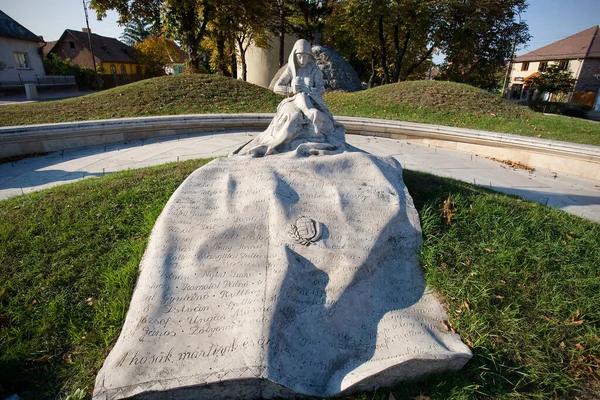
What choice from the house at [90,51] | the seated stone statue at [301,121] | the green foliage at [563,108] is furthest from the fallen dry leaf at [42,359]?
the house at [90,51]

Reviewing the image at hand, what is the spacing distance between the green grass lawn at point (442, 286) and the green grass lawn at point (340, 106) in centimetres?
634

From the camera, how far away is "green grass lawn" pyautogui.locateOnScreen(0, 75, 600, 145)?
994 centimetres

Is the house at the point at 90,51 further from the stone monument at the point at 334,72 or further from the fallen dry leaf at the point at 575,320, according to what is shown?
the fallen dry leaf at the point at 575,320

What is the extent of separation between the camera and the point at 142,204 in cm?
460

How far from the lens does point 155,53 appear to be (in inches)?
1393

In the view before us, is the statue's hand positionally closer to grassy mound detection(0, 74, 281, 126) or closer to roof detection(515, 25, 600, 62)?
grassy mound detection(0, 74, 281, 126)

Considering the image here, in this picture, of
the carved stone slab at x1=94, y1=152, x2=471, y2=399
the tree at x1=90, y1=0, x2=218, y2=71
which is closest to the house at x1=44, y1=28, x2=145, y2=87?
the tree at x1=90, y1=0, x2=218, y2=71

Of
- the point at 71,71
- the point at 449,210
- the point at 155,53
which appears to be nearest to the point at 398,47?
the point at 449,210

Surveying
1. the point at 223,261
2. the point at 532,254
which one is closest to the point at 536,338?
the point at 532,254

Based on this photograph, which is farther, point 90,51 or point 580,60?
point 90,51

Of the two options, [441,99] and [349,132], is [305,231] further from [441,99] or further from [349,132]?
[441,99]

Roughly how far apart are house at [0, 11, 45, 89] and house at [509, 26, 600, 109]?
131ft

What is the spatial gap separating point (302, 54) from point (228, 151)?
10.2 ft

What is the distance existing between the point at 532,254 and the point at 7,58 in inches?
1333
